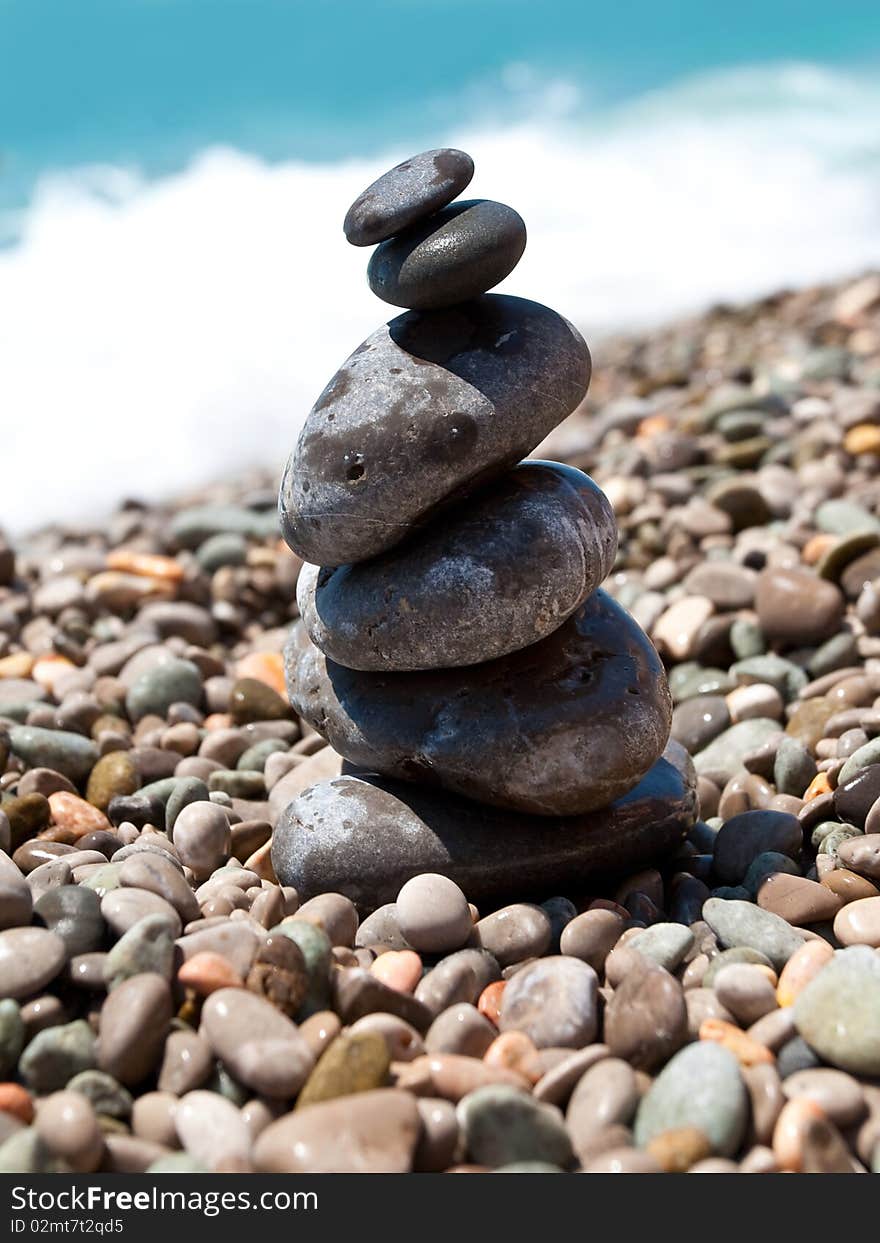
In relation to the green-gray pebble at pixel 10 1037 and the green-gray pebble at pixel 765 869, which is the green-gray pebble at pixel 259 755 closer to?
the green-gray pebble at pixel 765 869

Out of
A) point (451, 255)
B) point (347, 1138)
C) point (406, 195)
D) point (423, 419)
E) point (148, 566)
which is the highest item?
point (406, 195)

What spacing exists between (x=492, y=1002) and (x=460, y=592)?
45.1 inches

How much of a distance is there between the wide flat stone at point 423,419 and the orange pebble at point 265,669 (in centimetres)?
234

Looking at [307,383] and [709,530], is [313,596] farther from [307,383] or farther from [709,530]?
[307,383]

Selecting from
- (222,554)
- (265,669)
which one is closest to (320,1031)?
(265,669)

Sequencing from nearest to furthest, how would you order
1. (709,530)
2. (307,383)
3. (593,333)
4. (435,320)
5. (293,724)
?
(435,320) → (293,724) → (709,530) → (307,383) → (593,333)

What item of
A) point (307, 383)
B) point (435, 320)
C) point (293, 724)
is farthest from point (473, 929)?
point (307, 383)

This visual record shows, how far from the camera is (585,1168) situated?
2.53m

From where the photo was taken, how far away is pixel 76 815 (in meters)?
4.33

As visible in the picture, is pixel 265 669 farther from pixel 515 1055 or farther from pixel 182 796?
pixel 515 1055

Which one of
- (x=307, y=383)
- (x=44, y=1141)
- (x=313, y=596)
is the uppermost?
(x=307, y=383)

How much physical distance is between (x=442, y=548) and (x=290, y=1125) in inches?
67.8

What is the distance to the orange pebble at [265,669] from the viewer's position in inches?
239

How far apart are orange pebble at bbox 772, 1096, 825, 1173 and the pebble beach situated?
0.04 ft
